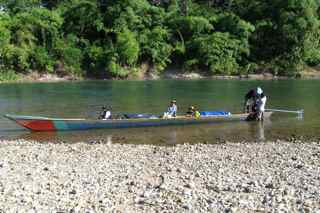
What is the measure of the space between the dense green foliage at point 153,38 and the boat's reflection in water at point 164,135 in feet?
172

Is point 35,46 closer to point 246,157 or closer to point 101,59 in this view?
point 101,59

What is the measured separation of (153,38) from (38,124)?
195 ft

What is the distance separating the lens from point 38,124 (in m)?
23.1

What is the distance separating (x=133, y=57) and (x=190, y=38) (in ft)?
39.5

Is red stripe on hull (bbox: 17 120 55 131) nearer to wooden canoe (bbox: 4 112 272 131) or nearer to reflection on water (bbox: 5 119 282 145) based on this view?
wooden canoe (bbox: 4 112 272 131)

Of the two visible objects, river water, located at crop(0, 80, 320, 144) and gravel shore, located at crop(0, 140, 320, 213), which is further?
river water, located at crop(0, 80, 320, 144)

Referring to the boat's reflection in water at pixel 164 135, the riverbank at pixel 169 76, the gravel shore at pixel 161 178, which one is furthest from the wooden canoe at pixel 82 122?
the riverbank at pixel 169 76

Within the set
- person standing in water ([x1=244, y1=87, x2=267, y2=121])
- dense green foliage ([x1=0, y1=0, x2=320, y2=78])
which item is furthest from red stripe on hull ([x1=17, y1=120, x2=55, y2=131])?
dense green foliage ([x1=0, y1=0, x2=320, y2=78])

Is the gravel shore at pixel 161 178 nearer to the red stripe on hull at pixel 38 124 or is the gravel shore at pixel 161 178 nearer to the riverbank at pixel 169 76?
the red stripe on hull at pixel 38 124

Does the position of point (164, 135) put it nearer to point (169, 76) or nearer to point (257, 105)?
point (257, 105)

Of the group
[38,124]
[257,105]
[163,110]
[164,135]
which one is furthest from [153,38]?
[164,135]

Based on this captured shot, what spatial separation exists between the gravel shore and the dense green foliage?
59.6 metres

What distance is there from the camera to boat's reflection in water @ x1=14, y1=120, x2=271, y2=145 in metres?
21.1

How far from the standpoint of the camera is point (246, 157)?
51.7ft
